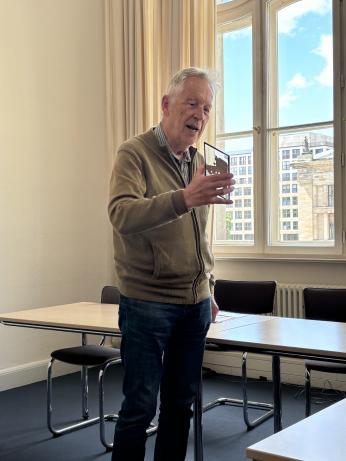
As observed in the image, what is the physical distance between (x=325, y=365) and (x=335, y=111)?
203 cm

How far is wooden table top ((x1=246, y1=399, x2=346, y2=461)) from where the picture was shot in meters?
0.89

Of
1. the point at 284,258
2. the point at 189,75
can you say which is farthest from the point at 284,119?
the point at 189,75

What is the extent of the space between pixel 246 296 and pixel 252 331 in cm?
121

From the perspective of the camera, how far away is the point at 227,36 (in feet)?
15.2

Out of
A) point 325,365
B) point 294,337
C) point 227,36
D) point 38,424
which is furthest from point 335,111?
point 38,424

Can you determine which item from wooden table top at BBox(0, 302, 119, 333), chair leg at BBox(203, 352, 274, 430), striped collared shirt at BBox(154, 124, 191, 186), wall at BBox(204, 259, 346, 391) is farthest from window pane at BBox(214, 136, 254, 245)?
striped collared shirt at BBox(154, 124, 191, 186)

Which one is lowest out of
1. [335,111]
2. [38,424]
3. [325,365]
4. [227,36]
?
[38,424]

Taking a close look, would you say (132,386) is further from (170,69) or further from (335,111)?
(170,69)

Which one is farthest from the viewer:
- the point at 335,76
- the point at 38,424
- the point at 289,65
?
the point at 289,65

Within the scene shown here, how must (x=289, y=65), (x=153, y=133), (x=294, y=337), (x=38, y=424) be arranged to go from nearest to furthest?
1. (x=153, y=133)
2. (x=294, y=337)
3. (x=38, y=424)
4. (x=289, y=65)

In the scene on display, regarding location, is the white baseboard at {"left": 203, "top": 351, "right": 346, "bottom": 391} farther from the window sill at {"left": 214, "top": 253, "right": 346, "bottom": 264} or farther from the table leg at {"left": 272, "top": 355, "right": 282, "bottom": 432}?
the table leg at {"left": 272, "top": 355, "right": 282, "bottom": 432}

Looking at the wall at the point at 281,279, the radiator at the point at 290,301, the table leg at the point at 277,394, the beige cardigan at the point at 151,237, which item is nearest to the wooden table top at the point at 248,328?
the table leg at the point at 277,394

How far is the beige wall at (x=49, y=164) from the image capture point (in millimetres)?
4059

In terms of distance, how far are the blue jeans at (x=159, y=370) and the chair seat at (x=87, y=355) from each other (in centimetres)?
112
